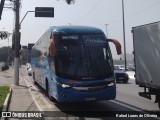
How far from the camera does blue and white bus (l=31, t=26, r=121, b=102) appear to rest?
11.7 metres

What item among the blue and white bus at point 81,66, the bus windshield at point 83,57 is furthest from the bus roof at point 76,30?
the bus windshield at point 83,57

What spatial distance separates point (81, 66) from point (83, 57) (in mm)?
378

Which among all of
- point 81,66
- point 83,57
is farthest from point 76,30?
point 81,66

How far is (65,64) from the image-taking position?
1215 cm

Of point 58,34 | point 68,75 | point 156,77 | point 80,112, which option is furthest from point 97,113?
point 58,34

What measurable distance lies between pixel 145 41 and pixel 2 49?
15058 centimetres

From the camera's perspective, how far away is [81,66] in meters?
12.0

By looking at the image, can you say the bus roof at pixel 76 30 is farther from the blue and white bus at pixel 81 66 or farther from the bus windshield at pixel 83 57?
the bus windshield at pixel 83 57

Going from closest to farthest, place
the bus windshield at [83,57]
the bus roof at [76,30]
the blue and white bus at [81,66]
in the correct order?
the blue and white bus at [81,66]
the bus windshield at [83,57]
the bus roof at [76,30]

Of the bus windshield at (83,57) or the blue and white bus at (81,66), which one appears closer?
the blue and white bus at (81,66)

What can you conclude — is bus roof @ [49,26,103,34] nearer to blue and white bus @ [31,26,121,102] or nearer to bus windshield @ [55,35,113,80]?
blue and white bus @ [31,26,121,102]

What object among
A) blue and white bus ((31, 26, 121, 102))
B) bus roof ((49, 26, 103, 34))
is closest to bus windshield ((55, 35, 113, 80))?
blue and white bus ((31, 26, 121, 102))

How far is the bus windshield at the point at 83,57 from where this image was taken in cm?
1196

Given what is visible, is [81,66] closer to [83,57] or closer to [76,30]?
[83,57]
